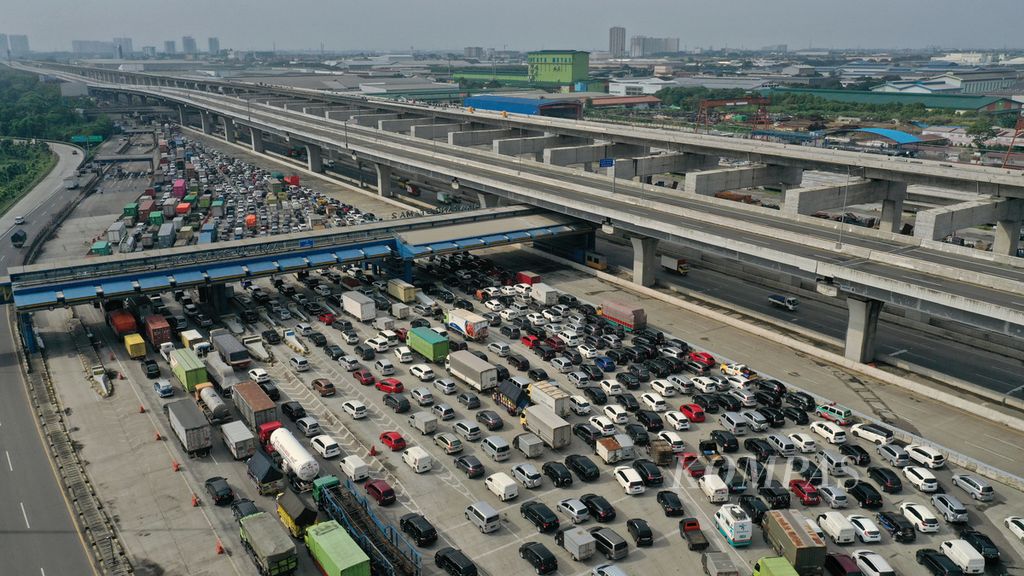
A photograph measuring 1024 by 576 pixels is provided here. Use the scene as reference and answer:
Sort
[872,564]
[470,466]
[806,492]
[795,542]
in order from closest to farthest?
[795,542] < [872,564] < [806,492] < [470,466]

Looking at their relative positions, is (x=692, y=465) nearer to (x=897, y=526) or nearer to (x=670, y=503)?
(x=670, y=503)

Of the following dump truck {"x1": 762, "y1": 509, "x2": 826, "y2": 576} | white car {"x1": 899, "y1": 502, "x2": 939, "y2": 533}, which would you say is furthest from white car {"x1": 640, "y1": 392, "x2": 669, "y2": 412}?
white car {"x1": 899, "y1": 502, "x2": 939, "y2": 533}

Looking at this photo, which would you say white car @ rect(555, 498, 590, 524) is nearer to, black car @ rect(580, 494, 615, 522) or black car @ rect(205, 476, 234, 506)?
black car @ rect(580, 494, 615, 522)

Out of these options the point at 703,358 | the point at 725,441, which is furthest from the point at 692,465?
the point at 703,358

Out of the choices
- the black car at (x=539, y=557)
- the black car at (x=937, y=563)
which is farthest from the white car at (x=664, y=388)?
the black car at (x=539, y=557)

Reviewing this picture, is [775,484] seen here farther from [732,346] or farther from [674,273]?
[674,273]

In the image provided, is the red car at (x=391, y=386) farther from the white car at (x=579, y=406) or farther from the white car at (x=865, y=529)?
the white car at (x=865, y=529)

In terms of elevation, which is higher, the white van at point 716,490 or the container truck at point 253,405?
the container truck at point 253,405
